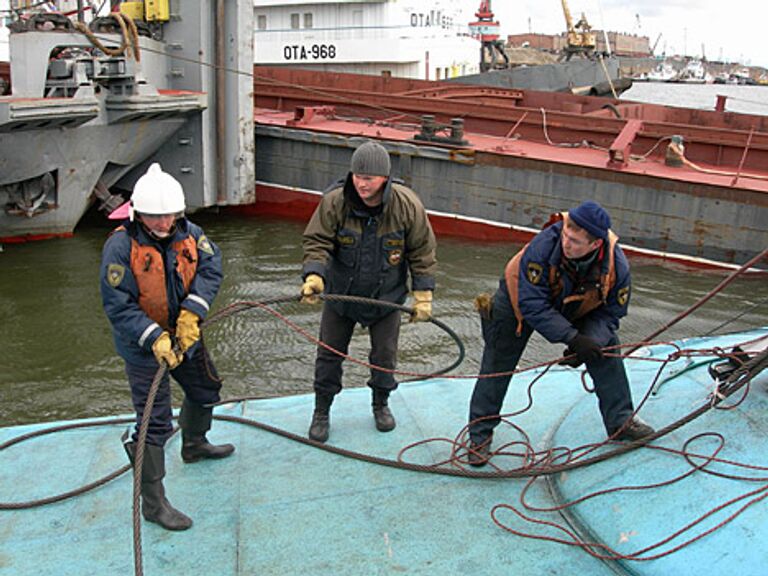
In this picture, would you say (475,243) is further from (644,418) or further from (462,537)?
(462,537)

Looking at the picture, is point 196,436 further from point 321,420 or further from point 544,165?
point 544,165

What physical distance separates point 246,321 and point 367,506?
15.4ft

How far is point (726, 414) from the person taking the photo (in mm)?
3477

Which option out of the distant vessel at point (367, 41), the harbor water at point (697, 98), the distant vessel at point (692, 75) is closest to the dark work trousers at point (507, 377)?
the distant vessel at point (367, 41)

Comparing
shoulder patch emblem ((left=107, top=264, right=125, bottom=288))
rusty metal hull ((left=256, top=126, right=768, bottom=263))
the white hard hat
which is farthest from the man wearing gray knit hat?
rusty metal hull ((left=256, top=126, right=768, bottom=263))

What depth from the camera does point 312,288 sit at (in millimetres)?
3588

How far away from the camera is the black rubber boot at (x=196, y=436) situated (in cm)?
369

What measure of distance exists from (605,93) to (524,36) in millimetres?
88603

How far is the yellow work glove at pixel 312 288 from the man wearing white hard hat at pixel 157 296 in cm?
48

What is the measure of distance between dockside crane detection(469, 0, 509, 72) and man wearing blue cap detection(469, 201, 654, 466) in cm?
2393

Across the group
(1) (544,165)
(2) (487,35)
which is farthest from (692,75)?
(1) (544,165)

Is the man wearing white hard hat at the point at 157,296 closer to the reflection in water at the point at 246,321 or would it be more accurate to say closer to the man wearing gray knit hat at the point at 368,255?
the man wearing gray knit hat at the point at 368,255

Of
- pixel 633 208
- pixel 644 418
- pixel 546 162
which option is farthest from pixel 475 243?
pixel 644 418

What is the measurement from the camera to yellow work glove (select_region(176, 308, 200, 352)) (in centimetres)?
307
